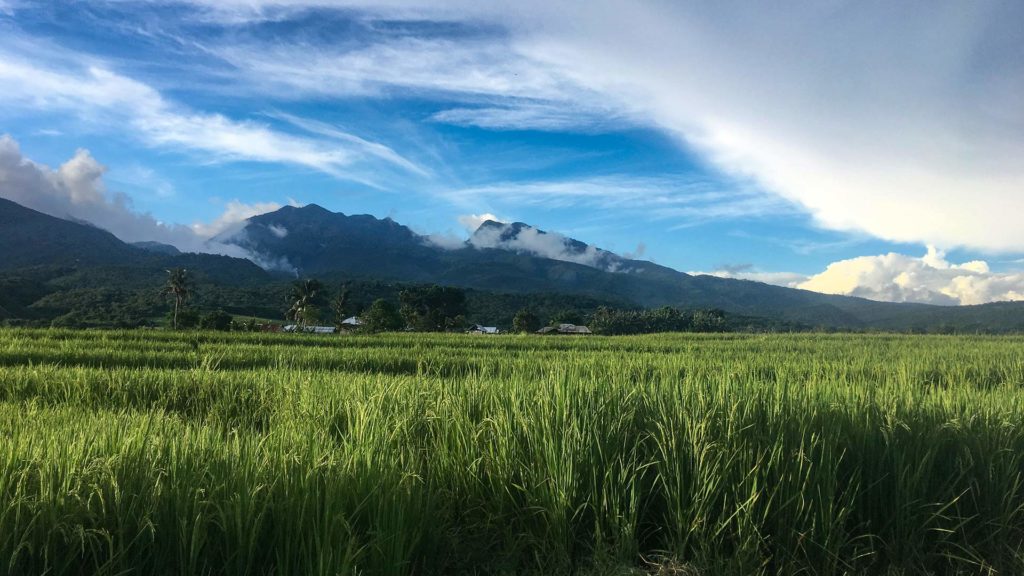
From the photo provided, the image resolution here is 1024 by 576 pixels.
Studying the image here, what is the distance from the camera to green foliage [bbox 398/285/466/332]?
240ft

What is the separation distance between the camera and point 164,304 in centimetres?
7819

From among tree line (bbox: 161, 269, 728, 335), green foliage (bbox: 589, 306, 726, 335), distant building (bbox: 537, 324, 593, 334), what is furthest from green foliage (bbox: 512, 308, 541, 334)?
green foliage (bbox: 589, 306, 726, 335)

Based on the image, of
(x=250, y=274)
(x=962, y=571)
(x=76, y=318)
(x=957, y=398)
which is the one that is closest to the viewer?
(x=962, y=571)

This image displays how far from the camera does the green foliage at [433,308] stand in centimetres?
7325

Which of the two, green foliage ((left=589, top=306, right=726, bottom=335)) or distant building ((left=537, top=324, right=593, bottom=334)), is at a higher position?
green foliage ((left=589, top=306, right=726, bottom=335))

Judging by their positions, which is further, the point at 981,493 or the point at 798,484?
the point at 981,493

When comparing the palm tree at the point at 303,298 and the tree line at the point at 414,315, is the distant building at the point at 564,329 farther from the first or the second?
the palm tree at the point at 303,298

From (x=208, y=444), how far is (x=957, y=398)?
6.36 m

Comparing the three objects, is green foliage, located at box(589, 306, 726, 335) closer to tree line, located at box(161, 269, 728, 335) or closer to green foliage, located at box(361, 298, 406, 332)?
tree line, located at box(161, 269, 728, 335)

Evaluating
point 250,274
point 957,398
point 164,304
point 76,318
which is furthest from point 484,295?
point 957,398

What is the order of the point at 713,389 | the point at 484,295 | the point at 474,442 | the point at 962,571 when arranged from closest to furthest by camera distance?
the point at 962,571 < the point at 474,442 < the point at 713,389 < the point at 484,295

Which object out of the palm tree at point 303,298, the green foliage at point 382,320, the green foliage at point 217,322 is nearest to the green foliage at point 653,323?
the green foliage at point 382,320

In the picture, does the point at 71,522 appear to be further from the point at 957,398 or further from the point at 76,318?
the point at 76,318

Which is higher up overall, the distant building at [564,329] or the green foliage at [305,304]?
the green foliage at [305,304]
